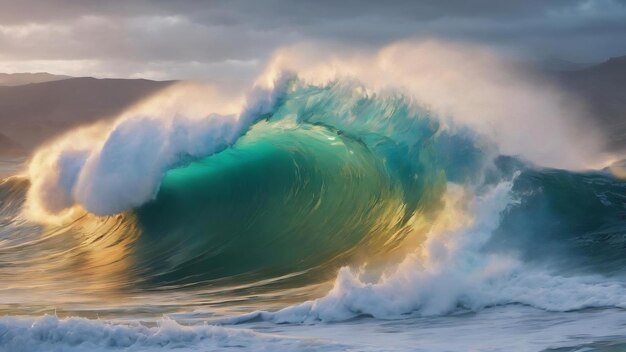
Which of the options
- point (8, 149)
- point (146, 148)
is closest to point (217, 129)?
point (146, 148)

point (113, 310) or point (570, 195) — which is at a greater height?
point (570, 195)

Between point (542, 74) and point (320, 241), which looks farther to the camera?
point (542, 74)

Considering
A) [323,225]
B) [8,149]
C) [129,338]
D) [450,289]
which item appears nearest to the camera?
[129,338]

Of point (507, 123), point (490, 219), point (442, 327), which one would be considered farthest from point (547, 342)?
point (507, 123)

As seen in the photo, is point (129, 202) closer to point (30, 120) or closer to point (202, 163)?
point (202, 163)

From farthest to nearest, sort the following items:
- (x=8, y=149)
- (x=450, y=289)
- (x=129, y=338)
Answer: (x=8, y=149) < (x=450, y=289) < (x=129, y=338)

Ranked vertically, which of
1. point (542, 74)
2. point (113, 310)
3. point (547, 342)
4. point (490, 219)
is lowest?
point (547, 342)

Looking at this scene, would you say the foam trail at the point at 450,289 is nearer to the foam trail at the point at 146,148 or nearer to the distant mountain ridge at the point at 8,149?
the foam trail at the point at 146,148

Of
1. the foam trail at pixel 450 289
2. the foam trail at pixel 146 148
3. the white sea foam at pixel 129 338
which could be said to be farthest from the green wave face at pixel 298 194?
the white sea foam at pixel 129 338

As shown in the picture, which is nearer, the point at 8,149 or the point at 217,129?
the point at 217,129

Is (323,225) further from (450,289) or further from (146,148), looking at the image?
(450,289)
